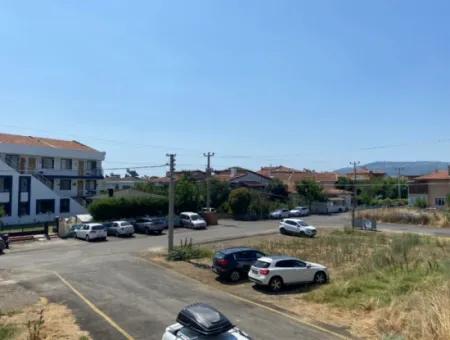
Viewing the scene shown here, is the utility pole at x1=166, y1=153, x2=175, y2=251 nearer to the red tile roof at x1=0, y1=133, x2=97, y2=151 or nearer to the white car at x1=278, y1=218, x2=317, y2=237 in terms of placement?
the white car at x1=278, y1=218, x2=317, y2=237

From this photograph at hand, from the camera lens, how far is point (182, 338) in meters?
10.2

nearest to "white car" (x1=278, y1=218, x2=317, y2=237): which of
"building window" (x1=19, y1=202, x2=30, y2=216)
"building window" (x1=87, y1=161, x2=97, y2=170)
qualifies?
"building window" (x1=19, y1=202, x2=30, y2=216)

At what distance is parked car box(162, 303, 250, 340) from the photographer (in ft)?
32.2

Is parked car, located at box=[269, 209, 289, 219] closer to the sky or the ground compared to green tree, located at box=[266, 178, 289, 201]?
closer to the ground

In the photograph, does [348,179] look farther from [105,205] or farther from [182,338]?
[182,338]

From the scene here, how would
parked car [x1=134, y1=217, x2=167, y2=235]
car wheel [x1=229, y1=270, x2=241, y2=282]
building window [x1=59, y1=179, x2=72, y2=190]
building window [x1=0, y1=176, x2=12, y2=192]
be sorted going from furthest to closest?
building window [x1=59, y1=179, x2=72, y2=190] < building window [x1=0, y1=176, x2=12, y2=192] < parked car [x1=134, y1=217, x2=167, y2=235] < car wheel [x1=229, y1=270, x2=241, y2=282]

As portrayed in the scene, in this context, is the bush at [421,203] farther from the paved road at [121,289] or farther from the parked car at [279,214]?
the paved road at [121,289]

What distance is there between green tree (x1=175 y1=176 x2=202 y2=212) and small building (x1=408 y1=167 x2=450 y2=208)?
1591 inches

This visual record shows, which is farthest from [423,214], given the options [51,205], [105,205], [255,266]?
[51,205]

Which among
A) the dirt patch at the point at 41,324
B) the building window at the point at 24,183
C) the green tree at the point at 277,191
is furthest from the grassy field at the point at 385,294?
the green tree at the point at 277,191

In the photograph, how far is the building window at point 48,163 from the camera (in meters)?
58.6

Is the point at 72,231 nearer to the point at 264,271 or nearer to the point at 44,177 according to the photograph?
the point at 44,177

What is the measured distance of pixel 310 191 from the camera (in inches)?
3034

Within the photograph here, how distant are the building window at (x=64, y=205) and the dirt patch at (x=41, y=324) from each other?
135 feet
